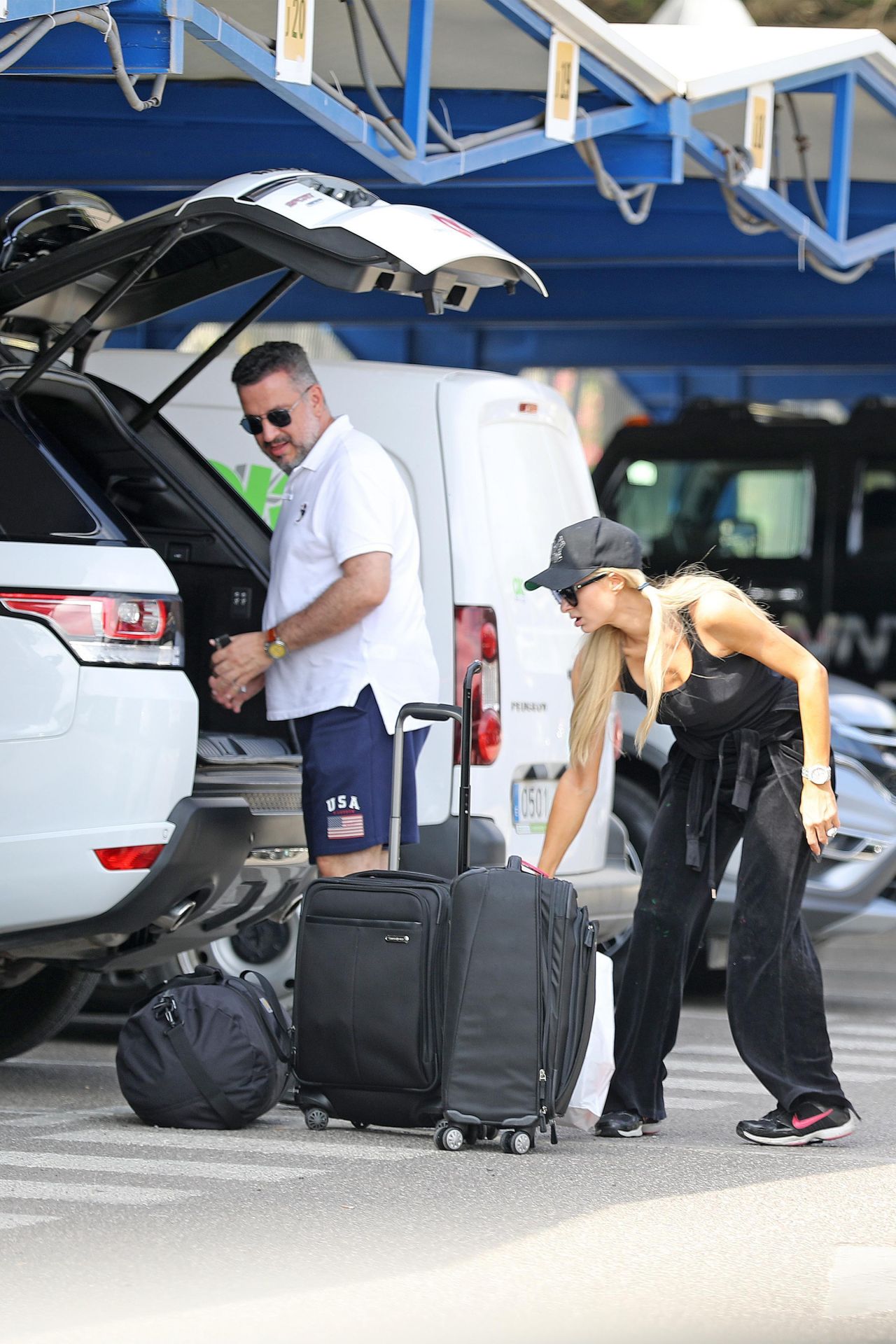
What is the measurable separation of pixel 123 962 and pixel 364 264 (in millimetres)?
2028

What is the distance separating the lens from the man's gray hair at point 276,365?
20.8 feet

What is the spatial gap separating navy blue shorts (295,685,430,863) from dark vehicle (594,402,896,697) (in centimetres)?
1038

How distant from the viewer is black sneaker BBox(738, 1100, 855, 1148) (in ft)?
19.0

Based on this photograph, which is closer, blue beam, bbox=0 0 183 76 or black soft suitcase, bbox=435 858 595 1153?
black soft suitcase, bbox=435 858 595 1153

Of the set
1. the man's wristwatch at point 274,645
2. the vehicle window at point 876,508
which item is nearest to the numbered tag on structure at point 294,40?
the man's wristwatch at point 274,645

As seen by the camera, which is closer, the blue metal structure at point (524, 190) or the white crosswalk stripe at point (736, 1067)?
the white crosswalk stripe at point (736, 1067)

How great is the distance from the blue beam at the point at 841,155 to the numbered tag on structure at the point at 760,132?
0.43 metres

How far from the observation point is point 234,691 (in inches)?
251

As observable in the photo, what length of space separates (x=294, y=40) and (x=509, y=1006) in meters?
3.34

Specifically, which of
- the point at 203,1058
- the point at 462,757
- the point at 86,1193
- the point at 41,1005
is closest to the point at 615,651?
the point at 462,757

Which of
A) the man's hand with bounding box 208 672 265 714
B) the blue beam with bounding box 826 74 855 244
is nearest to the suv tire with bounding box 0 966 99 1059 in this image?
the man's hand with bounding box 208 672 265 714

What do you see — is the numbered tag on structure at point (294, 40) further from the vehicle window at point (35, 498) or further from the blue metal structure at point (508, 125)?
the vehicle window at point (35, 498)

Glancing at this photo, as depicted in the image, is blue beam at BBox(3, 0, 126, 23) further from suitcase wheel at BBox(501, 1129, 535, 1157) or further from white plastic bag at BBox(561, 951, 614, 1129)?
suitcase wheel at BBox(501, 1129, 535, 1157)

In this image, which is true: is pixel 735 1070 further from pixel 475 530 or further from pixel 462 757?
pixel 462 757
